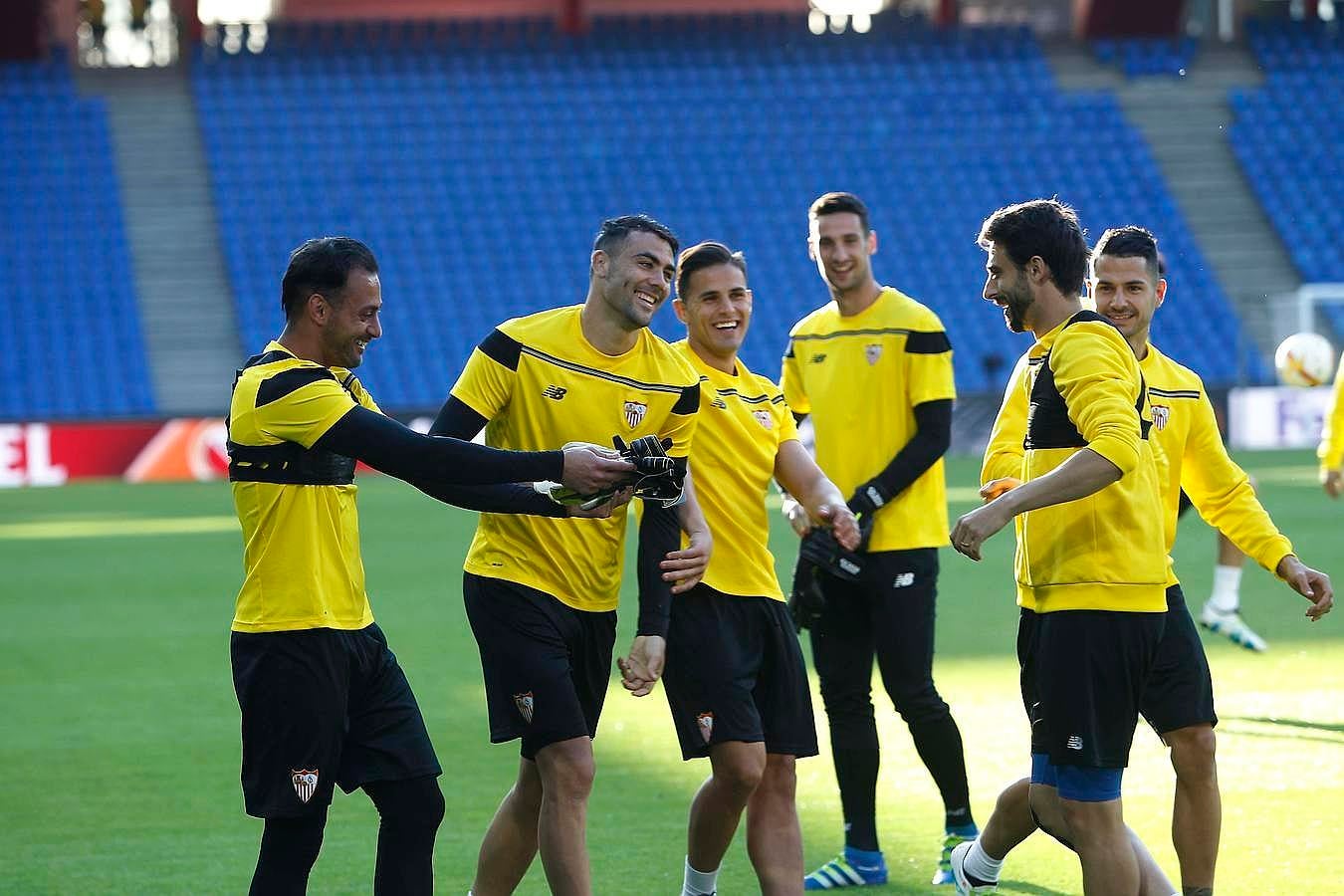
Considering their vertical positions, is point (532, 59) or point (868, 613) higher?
point (532, 59)

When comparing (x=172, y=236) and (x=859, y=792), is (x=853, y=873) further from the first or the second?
(x=172, y=236)

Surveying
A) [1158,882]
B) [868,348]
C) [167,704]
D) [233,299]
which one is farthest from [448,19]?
[1158,882]

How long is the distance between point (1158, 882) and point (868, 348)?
2192 mm

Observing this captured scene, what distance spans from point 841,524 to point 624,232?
3.41 ft

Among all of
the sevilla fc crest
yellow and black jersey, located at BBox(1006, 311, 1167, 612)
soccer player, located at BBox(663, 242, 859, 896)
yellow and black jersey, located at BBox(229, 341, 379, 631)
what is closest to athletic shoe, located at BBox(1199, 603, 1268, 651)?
the sevilla fc crest

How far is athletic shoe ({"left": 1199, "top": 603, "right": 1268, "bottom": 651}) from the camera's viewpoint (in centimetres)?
960

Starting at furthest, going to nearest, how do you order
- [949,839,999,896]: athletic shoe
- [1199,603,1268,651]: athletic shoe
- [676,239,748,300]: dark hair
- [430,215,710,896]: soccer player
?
[1199,603,1268,651]: athletic shoe
[676,239,748,300]: dark hair
[949,839,999,896]: athletic shoe
[430,215,710,896]: soccer player

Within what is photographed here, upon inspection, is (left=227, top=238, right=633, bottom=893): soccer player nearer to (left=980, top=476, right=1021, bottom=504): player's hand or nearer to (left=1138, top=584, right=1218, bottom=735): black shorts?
(left=980, top=476, right=1021, bottom=504): player's hand

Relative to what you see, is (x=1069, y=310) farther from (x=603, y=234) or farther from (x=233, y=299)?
(x=233, y=299)

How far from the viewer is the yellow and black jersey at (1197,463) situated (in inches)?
197

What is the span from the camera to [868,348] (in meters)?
6.12

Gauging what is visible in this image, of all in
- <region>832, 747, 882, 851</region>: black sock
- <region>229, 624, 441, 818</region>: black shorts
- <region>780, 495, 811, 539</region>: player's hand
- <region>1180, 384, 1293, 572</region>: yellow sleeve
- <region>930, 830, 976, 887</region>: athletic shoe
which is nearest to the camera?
<region>229, 624, 441, 818</region>: black shorts

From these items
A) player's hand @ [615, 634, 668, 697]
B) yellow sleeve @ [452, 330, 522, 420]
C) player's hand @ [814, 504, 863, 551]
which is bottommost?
player's hand @ [615, 634, 668, 697]

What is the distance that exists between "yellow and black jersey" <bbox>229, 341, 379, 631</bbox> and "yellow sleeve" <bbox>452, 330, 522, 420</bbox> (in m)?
0.55
